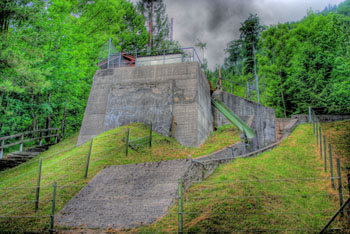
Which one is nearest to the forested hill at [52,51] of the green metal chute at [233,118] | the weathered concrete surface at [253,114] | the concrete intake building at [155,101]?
the concrete intake building at [155,101]

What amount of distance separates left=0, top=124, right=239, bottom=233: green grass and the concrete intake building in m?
0.81

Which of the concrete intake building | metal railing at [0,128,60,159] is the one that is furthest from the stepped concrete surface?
metal railing at [0,128,60,159]

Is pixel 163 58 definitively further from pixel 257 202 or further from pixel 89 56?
pixel 257 202

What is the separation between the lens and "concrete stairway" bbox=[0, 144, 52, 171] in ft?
47.6

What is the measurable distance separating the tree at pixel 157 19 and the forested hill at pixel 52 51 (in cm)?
247

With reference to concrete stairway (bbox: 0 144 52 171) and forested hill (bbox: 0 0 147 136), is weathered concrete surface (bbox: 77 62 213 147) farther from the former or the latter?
forested hill (bbox: 0 0 147 136)

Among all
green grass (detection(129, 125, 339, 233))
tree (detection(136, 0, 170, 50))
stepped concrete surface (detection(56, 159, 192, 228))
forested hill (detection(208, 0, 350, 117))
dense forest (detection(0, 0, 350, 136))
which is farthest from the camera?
tree (detection(136, 0, 170, 50))

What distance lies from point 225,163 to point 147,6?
90.0 ft

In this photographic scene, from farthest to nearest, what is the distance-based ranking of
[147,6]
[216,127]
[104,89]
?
[147,6] < [216,127] < [104,89]

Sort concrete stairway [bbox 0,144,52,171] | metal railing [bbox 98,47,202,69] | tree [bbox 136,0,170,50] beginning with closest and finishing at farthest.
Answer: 1. concrete stairway [bbox 0,144,52,171]
2. metal railing [bbox 98,47,202,69]
3. tree [bbox 136,0,170,50]

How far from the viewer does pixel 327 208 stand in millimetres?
7941

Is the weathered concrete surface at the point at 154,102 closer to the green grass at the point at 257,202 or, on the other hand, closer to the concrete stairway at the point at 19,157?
the concrete stairway at the point at 19,157

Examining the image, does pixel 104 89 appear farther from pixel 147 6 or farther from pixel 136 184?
pixel 147 6

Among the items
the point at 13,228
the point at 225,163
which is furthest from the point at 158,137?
the point at 13,228
